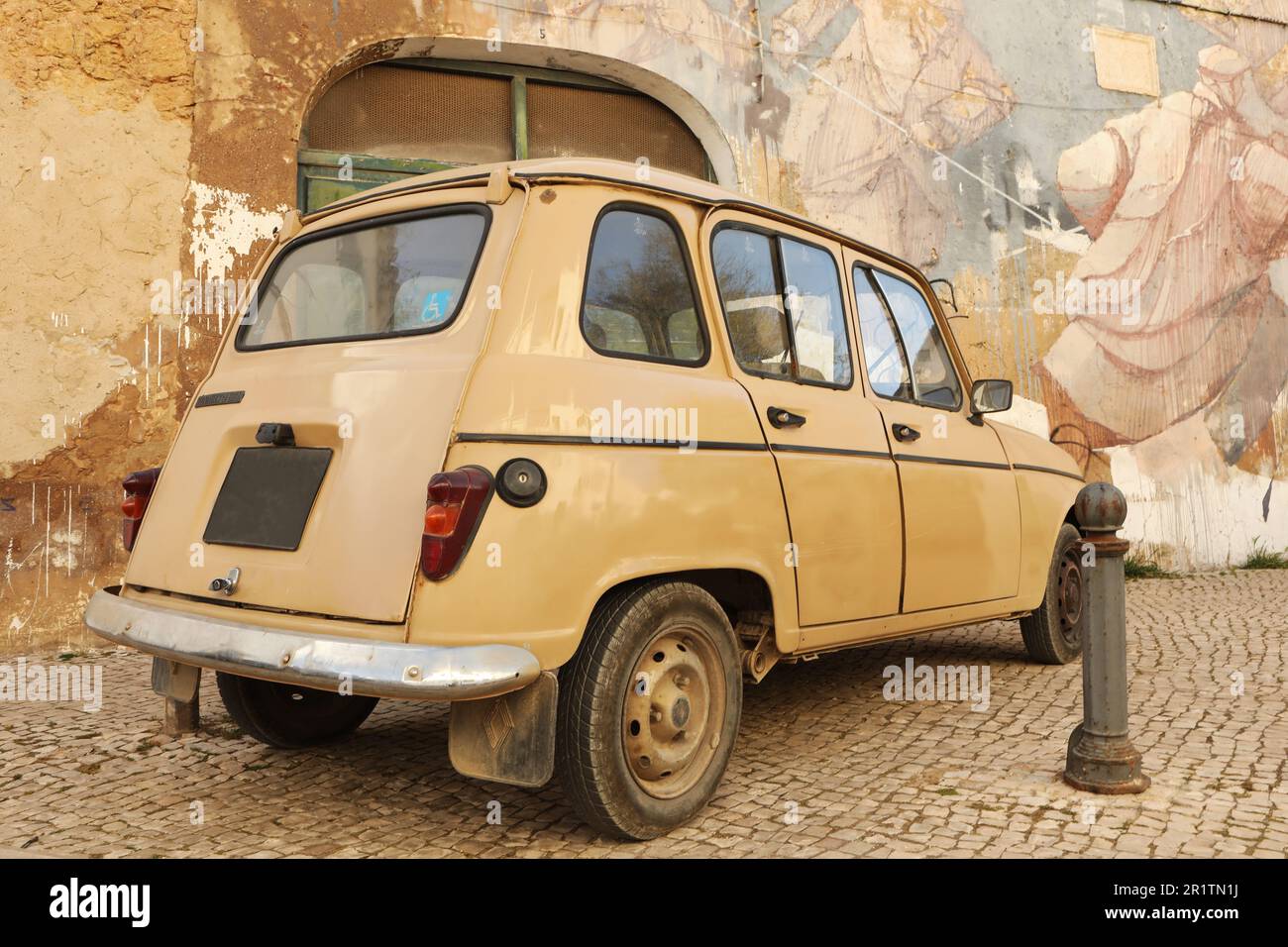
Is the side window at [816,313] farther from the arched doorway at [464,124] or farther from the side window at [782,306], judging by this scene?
the arched doorway at [464,124]

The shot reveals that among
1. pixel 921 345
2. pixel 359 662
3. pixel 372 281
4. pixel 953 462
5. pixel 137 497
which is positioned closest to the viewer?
pixel 359 662

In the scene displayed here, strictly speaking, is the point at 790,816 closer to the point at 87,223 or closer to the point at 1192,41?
the point at 87,223

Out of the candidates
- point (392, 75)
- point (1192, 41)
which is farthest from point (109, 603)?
point (1192, 41)

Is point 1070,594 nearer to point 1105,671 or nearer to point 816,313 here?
point 1105,671

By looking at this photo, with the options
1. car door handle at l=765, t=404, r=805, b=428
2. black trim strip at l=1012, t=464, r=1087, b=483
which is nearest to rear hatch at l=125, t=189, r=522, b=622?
car door handle at l=765, t=404, r=805, b=428

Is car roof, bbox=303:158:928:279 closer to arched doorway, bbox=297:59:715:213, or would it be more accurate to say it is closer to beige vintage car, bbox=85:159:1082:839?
beige vintage car, bbox=85:159:1082:839

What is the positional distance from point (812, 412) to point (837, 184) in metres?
6.09

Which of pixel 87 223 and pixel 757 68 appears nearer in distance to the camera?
pixel 87 223

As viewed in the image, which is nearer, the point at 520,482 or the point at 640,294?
the point at 520,482

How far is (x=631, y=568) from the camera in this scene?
2.99 meters

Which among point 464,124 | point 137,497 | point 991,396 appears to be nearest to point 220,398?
point 137,497

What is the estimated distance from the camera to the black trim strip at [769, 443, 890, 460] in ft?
11.8

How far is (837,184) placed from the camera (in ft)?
30.5

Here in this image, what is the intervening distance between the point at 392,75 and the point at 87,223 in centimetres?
262
